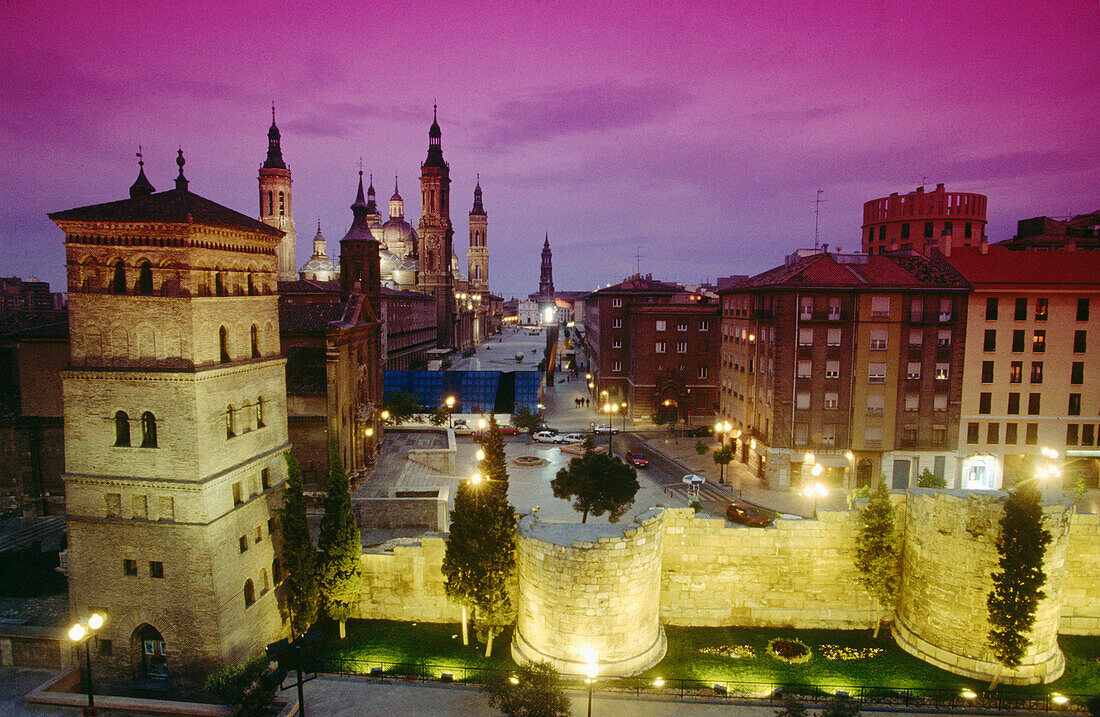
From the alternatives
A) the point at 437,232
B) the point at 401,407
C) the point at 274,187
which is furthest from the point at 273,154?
the point at 401,407

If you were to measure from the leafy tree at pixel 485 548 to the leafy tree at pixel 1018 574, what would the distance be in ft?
47.7

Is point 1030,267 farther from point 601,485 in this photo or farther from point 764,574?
point 601,485

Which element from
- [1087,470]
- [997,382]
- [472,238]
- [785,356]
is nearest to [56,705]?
[785,356]

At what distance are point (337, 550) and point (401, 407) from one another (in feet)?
98.6

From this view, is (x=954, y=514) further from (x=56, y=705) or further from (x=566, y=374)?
(x=566, y=374)

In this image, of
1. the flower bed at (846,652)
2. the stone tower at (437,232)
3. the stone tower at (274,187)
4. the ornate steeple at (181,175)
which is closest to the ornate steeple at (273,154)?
the stone tower at (274,187)

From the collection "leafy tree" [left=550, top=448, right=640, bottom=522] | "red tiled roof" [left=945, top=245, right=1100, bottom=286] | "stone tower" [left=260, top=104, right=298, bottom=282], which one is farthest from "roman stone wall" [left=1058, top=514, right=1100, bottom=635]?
"stone tower" [left=260, top=104, right=298, bottom=282]

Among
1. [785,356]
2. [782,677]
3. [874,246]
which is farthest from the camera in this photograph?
[874,246]

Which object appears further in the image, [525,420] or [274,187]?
[274,187]

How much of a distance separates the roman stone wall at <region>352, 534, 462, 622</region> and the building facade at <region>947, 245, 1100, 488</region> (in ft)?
107

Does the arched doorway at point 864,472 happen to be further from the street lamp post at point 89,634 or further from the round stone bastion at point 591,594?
the street lamp post at point 89,634

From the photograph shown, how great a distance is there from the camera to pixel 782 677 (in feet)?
61.3

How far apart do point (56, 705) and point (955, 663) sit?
26.1m

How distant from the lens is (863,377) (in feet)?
119
